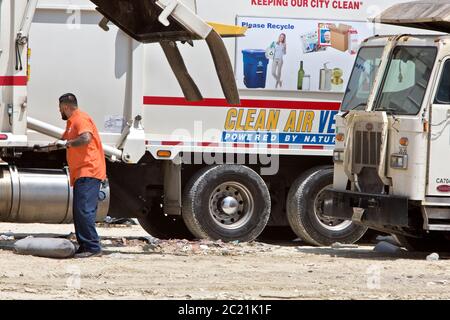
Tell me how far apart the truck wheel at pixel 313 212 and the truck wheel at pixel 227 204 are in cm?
43

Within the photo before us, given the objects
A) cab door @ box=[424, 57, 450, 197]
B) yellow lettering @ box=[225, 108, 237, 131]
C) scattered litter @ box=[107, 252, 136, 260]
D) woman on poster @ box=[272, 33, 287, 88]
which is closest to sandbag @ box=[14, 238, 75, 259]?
scattered litter @ box=[107, 252, 136, 260]

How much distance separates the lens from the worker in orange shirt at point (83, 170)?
14.3 meters

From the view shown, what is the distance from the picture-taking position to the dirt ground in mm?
12164

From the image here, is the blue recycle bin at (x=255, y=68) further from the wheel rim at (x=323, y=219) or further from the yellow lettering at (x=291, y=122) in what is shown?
the wheel rim at (x=323, y=219)

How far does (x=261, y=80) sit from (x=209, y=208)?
1.84m

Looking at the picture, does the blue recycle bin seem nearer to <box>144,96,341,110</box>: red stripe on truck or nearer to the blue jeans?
<box>144,96,341,110</box>: red stripe on truck

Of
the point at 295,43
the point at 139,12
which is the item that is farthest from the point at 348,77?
the point at 139,12

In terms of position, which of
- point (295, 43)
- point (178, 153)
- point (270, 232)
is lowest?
point (270, 232)

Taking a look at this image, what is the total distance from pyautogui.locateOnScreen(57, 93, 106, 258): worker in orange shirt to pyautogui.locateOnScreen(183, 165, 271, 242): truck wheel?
3047 mm

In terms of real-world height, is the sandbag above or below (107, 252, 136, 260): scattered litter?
above

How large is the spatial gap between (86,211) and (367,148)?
3647 millimetres
